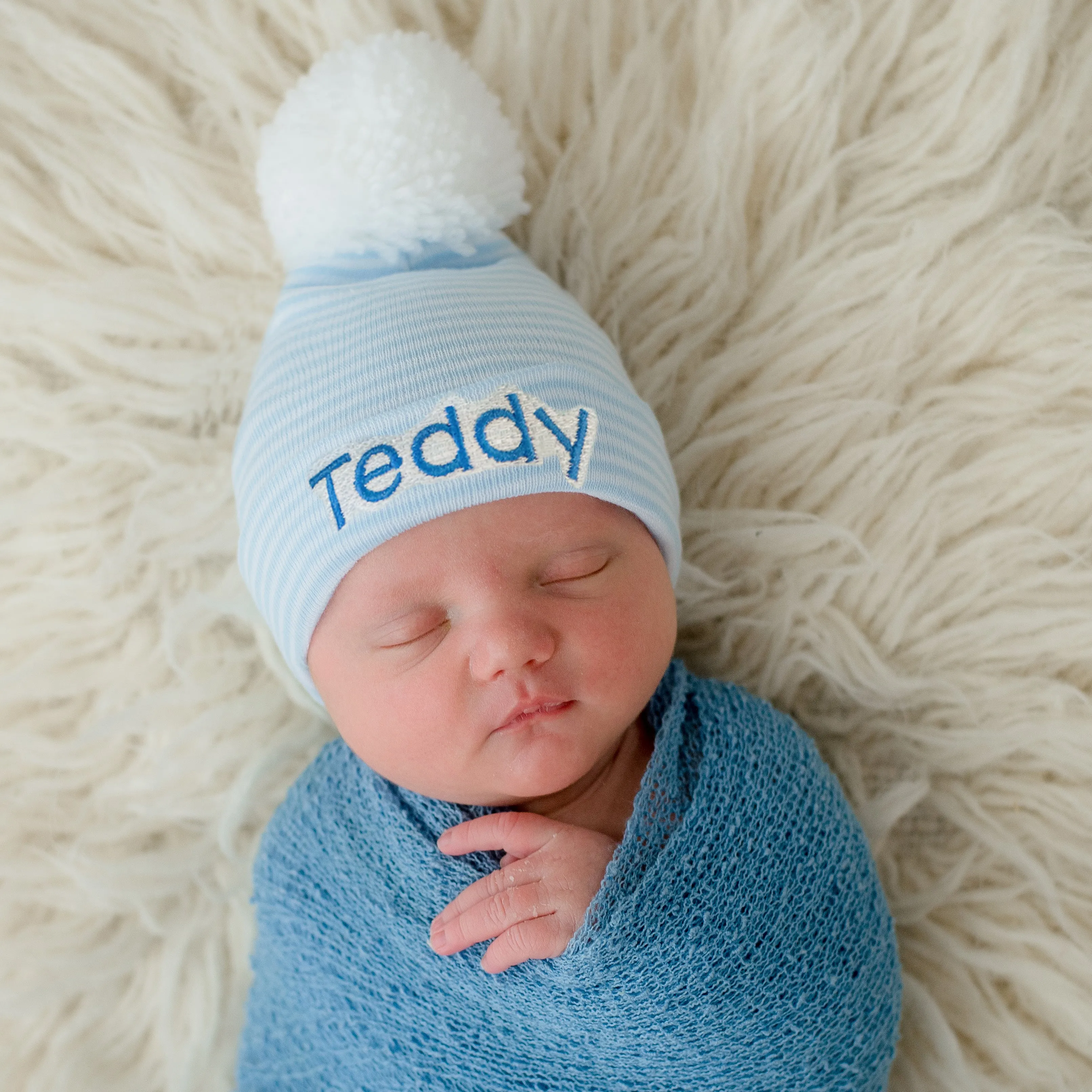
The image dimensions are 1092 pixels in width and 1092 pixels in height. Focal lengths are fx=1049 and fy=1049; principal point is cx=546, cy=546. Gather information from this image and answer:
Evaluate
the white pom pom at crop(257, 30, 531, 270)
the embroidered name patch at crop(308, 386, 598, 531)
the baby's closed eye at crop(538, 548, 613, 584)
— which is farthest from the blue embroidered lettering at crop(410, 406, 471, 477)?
the white pom pom at crop(257, 30, 531, 270)

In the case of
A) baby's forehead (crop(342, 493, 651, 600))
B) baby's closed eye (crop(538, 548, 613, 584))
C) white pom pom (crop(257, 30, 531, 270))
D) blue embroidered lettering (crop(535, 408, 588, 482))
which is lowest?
baby's closed eye (crop(538, 548, 613, 584))

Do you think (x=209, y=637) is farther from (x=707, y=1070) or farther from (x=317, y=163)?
(x=707, y=1070)

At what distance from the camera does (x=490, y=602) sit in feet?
2.85

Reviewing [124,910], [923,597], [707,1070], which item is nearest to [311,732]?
[124,910]

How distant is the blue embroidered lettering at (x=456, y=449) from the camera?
878 millimetres

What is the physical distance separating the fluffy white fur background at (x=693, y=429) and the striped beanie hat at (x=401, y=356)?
12 centimetres

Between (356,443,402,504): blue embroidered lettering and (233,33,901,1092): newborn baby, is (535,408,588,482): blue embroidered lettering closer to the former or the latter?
(233,33,901,1092): newborn baby

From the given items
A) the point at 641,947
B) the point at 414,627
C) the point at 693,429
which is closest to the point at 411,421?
the point at 414,627

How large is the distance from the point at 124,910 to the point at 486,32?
3.34ft

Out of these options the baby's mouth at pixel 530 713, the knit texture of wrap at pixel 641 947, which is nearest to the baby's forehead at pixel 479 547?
the baby's mouth at pixel 530 713

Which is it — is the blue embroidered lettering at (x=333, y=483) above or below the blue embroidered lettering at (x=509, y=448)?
below

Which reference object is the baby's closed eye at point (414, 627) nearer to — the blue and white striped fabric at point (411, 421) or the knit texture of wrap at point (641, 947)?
the blue and white striped fabric at point (411, 421)

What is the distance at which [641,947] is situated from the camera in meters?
0.87

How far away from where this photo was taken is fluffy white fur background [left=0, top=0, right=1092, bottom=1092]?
1048mm
